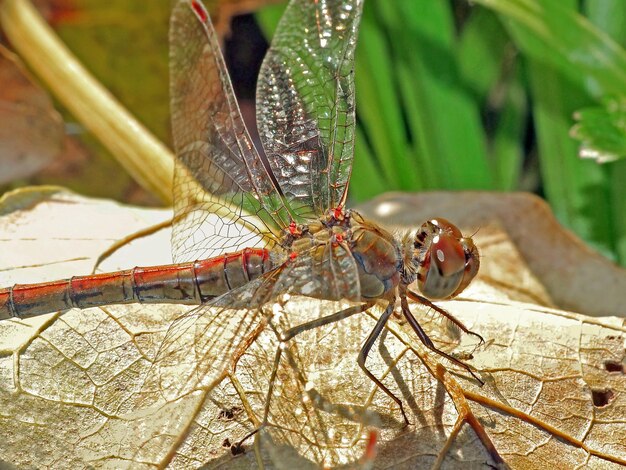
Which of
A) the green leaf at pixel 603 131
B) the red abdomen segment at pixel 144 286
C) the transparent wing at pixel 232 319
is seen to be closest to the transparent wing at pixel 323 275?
the transparent wing at pixel 232 319

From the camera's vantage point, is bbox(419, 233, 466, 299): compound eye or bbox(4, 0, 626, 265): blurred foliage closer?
bbox(419, 233, 466, 299): compound eye

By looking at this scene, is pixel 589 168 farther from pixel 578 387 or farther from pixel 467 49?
pixel 578 387

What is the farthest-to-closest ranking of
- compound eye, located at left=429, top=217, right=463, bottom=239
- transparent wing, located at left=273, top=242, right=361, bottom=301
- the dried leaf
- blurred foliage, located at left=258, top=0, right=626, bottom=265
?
blurred foliage, located at left=258, top=0, right=626, bottom=265
compound eye, located at left=429, top=217, right=463, bottom=239
transparent wing, located at left=273, top=242, right=361, bottom=301
the dried leaf

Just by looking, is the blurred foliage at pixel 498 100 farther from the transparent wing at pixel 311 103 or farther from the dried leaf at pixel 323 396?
the dried leaf at pixel 323 396

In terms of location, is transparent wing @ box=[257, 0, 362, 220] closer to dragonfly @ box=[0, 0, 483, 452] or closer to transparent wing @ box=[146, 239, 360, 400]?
dragonfly @ box=[0, 0, 483, 452]

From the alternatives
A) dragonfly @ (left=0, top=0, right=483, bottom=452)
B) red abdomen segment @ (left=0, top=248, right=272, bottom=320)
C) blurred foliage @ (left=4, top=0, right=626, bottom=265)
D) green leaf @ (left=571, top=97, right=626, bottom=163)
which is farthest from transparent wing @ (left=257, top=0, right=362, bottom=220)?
green leaf @ (left=571, top=97, right=626, bottom=163)

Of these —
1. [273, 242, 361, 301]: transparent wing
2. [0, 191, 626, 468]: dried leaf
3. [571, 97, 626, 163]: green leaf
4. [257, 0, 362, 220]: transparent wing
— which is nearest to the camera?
[0, 191, 626, 468]: dried leaf

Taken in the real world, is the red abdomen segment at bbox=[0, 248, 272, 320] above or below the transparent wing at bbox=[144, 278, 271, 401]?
above

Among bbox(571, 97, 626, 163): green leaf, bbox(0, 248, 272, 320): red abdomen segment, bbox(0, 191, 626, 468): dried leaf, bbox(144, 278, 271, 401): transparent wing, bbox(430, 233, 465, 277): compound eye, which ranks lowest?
bbox(0, 191, 626, 468): dried leaf
